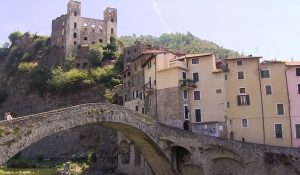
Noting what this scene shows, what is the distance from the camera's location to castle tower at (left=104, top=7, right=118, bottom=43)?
→ 3095 inches

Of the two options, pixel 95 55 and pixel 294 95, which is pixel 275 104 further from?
pixel 95 55

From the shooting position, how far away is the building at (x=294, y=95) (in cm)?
3719

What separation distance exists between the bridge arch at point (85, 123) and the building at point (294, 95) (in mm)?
12272

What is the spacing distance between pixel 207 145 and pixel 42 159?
36227 millimetres

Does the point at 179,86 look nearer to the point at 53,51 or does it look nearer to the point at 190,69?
the point at 190,69

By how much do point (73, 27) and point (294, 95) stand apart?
4927 cm

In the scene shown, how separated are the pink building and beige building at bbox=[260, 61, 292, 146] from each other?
0.37 m

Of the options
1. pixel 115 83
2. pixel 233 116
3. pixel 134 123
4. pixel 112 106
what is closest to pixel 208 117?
pixel 233 116

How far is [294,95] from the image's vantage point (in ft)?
124

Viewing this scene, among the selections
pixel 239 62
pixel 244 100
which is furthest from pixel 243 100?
pixel 239 62

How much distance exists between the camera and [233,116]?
38719mm

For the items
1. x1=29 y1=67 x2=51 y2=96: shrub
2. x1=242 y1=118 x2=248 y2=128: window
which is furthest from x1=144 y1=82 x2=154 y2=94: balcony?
x1=29 y1=67 x2=51 y2=96: shrub

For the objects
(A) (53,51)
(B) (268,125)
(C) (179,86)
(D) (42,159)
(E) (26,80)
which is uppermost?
(A) (53,51)

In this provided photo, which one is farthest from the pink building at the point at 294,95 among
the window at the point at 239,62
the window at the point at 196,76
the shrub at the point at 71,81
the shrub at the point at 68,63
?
the shrub at the point at 68,63
